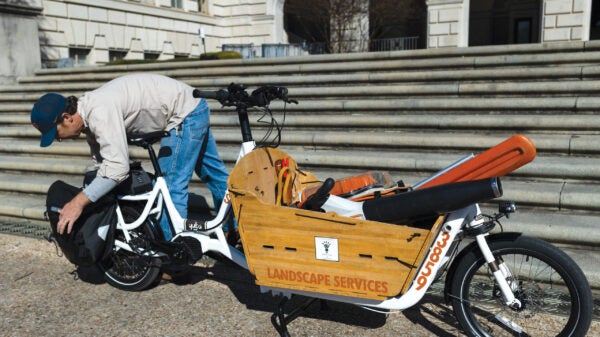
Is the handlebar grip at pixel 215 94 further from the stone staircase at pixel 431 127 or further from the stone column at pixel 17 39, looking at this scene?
the stone column at pixel 17 39

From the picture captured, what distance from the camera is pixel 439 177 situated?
9.59 ft

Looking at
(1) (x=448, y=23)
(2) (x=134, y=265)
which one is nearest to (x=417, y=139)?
(2) (x=134, y=265)

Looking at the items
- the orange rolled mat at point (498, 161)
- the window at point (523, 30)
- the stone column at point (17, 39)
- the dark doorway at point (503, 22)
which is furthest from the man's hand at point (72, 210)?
the window at point (523, 30)

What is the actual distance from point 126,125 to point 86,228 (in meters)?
0.78

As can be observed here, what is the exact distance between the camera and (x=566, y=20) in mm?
18141

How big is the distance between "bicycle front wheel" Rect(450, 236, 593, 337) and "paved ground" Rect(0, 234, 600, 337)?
0.27 meters

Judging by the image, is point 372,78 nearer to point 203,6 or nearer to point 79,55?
point 79,55

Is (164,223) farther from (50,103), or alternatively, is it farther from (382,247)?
(382,247)

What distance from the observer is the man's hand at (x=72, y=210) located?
3.56m

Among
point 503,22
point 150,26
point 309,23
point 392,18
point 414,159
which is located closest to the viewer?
point 414,159

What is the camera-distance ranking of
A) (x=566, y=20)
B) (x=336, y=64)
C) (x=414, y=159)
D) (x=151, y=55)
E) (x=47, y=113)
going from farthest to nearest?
(x=151, y=55) → (x=566, y=20) → (x=336, y=64) → (x=414, y=159) → (x=47, y=113)

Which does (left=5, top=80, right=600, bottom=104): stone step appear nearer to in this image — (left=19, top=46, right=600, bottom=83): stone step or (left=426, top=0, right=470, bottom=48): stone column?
(left=19, top=46, right=600, bottom=83): stone step

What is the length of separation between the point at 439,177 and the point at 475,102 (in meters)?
4.54

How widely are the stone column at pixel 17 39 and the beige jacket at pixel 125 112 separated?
393 inches
